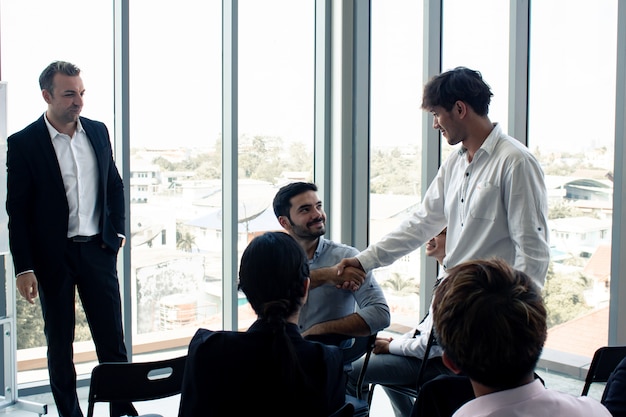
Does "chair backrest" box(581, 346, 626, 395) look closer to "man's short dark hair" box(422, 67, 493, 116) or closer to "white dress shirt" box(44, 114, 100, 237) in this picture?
"man's short dark hair" box(422, 67, 493, 116)

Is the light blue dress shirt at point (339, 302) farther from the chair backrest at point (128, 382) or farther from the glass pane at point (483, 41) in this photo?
the glass pane at point (483, 41)

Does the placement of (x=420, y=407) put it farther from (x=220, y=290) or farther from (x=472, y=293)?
(x=220, y=290)

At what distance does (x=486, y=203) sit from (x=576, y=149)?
1.58 metres

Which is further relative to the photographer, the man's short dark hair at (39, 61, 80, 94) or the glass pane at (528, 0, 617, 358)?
the glass pane at (528, 0, 617, 358)

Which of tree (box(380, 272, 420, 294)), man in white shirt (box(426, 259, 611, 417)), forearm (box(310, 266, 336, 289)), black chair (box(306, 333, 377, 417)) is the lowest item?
tree (box(380, 272, 420, 294))

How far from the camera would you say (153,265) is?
A: 4.12 metres

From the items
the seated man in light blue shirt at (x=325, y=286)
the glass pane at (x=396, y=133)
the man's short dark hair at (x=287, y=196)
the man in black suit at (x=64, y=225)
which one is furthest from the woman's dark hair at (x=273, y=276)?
the glass pane at (x=396, y=133)

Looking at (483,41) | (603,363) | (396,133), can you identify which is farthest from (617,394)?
(396,133)

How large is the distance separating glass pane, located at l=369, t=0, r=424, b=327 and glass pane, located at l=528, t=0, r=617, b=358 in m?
0.83

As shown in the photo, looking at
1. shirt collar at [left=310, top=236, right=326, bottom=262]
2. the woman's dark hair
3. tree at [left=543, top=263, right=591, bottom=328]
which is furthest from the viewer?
tree at [left=543, top=263, right=591, bottom=328]

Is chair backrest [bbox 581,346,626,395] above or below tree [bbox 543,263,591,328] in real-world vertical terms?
above

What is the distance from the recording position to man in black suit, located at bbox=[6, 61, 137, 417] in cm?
299

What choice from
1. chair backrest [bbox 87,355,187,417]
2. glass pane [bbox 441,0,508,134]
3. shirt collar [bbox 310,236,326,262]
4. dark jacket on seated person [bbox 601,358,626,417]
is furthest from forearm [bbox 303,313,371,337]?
glass pane [bbox 441,0,508,134]

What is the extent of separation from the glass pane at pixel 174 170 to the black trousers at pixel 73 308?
81cm
